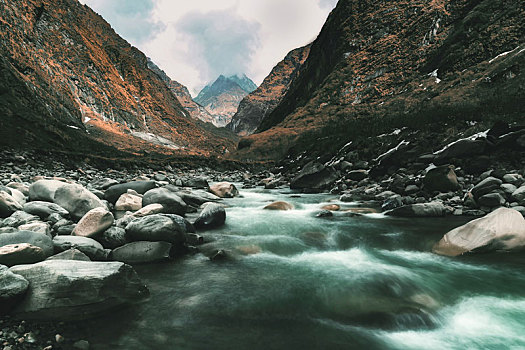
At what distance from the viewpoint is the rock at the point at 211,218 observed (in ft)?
27.8

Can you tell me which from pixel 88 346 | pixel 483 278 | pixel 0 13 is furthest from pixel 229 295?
pixel 0 13

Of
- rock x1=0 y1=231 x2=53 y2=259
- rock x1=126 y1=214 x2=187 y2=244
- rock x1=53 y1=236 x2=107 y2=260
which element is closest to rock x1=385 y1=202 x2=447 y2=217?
rock x1=126 y1=214 x2=187 y2=244

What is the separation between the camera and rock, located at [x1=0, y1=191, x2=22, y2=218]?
6.12 m

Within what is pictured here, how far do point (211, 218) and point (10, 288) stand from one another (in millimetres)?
5645

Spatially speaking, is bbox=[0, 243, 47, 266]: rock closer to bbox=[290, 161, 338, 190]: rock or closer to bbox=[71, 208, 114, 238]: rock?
bbox=[71, 208, 114, 238]: rock

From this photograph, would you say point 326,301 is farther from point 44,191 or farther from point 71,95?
point 71,95

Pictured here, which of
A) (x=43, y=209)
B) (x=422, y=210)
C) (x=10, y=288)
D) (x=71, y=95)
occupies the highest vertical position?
(x=71, y=95)

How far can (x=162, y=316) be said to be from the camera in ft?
12.1

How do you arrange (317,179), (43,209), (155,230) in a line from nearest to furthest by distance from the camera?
(155,230) < (43,209) < (317,179)

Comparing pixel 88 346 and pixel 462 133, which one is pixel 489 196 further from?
pixel 88 346

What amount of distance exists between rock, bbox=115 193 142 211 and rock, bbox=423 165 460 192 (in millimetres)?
12356

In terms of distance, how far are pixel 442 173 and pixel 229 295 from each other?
35.8 feet

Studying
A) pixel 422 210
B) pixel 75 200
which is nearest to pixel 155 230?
pixel 75 200

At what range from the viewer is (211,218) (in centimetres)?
862
